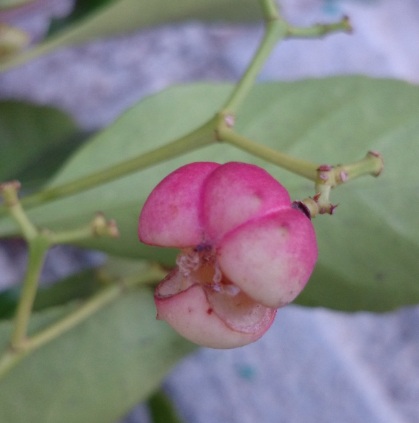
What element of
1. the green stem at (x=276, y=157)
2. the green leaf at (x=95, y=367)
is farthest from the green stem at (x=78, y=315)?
the green stem at (x=276, y=157)

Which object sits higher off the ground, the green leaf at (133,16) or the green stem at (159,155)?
the green stem at (159,155)

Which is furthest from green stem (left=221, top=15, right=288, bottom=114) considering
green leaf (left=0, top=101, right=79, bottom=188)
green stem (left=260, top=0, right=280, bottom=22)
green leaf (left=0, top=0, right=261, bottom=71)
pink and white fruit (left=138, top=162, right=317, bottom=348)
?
green leaf (left=0, top=101, right=79, bottom=188)

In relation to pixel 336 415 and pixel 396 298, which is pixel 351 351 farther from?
pixel 396 298

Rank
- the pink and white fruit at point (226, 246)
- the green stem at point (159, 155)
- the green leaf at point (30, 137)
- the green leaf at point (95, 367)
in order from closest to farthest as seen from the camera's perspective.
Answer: the pink and white fruit at point (226, 246) < the green stem at point (159, 155) < the green leaf at point (95, 367) < the green leaf at point (30, 137)

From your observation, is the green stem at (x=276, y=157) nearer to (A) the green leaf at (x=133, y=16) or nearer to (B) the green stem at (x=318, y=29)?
(B) the green stem at (x=318, y=29)

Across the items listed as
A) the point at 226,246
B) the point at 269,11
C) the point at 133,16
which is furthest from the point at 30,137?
the point at 226,246

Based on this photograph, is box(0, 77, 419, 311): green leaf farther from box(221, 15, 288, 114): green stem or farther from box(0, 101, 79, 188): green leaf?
box(0, 101, 79, 188): green leaf

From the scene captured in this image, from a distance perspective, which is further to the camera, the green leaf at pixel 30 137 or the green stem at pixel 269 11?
the green leaf at pixel 30 137

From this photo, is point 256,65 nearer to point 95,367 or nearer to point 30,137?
point 95,367
